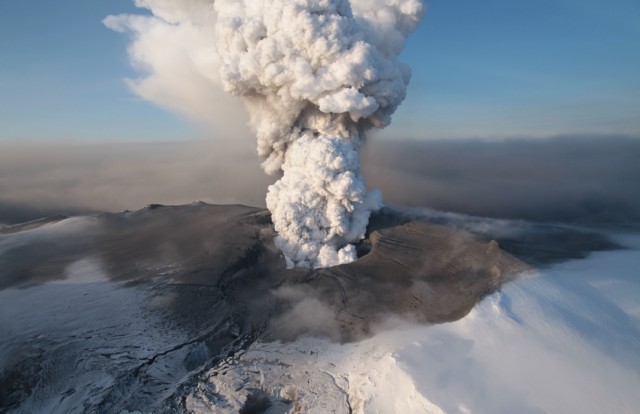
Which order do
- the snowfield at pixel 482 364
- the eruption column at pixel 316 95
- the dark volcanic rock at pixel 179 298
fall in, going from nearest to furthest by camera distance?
the snowfield at pixel 482 364 < the dark volcanic rock at pixel 179 298 < the eruption column at pixel 316 95

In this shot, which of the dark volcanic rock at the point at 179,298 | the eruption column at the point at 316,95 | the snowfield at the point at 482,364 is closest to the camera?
the snowfield at the point at 482,364

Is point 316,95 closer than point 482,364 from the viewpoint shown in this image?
No

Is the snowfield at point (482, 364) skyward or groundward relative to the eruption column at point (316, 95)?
groundward

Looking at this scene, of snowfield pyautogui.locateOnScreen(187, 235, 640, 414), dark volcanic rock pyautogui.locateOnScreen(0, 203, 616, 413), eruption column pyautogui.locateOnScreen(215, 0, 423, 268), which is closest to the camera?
snowfield pyautogui.locateOnScreen(187, 235, 640, 414)

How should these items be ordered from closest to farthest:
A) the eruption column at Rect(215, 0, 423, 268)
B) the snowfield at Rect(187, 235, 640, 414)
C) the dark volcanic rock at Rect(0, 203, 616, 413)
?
the snowfield at Rect(187, 235, 640, 414) < the dark volcanic rock at Rect(0, 203, 616, 413) < the eruption column at Rect(215, 0, 423, 268)

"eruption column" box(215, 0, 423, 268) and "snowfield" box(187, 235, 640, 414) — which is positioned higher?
"eruption column" box(215, 0, 423, 268)

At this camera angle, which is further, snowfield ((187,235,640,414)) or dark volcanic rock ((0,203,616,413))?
dark volcanic rock ((0,203,616,413))

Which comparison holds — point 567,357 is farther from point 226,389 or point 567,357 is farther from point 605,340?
point 226,389

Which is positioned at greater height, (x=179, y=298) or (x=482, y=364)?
(x=179, y=298)

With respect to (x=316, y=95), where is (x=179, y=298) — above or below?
Result: below

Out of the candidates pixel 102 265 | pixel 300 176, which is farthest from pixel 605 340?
pixel 102 265

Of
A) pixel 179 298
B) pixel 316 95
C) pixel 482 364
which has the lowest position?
pixel 482 364
